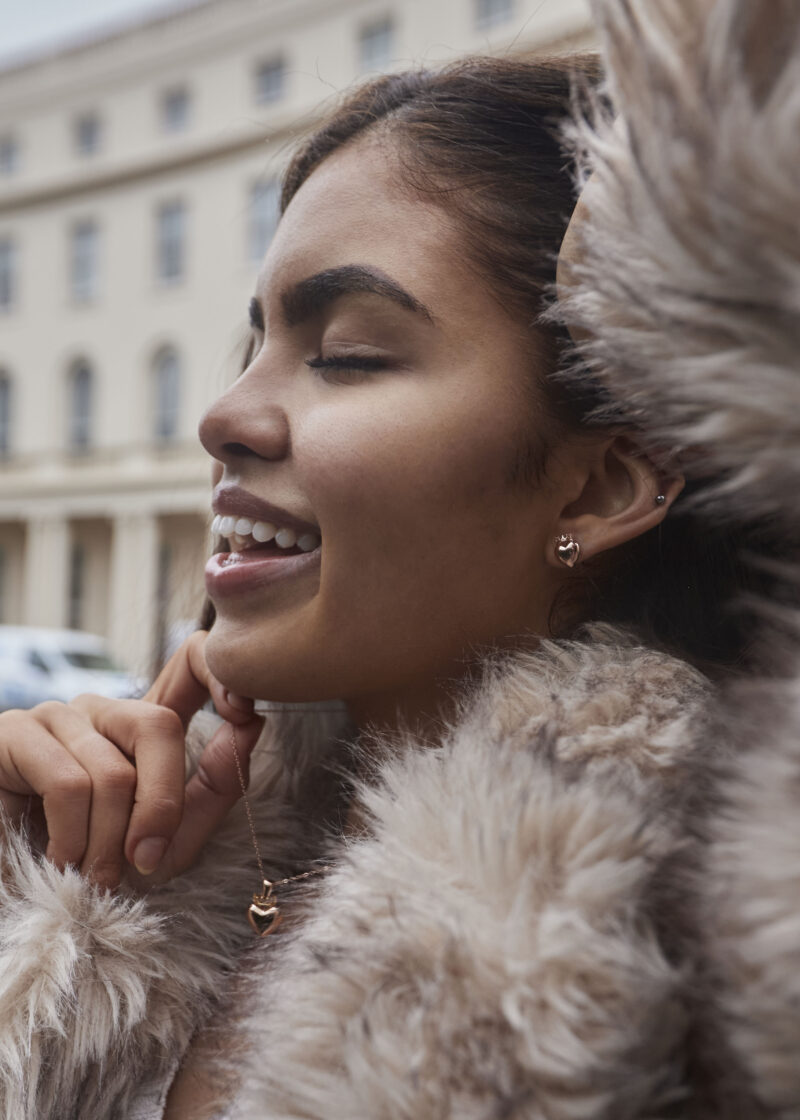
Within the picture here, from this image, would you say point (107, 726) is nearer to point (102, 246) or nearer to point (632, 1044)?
point (632, 1044)

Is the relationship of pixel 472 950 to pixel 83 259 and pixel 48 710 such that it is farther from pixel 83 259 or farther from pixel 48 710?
pixel 83 259

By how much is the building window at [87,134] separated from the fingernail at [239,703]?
23957 millimetres

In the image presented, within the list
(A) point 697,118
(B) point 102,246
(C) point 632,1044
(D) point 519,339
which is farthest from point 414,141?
(B) point 102,246

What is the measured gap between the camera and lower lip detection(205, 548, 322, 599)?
1.39 m

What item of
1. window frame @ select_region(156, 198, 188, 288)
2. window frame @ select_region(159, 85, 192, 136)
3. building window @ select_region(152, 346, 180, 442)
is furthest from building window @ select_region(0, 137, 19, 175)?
building window @ select_region(152, 346, 180, 442)

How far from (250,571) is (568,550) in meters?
0.46

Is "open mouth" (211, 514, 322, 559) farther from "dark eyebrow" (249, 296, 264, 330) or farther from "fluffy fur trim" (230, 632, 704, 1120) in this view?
"fluffy fur trim" (230, 632, 704, 1120)

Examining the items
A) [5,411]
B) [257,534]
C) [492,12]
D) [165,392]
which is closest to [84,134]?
[5,411]

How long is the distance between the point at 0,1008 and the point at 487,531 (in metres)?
0.84

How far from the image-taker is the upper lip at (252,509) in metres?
1.38

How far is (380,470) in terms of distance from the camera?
129 centimetres

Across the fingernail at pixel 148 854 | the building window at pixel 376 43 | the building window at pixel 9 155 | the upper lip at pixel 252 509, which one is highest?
the building window at pixel 376 43

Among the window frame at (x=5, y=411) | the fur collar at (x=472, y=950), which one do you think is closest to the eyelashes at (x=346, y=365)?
the fur collar at (x=472, y=950)

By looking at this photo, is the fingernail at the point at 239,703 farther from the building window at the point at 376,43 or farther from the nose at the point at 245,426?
the building window at the point at 376,43
